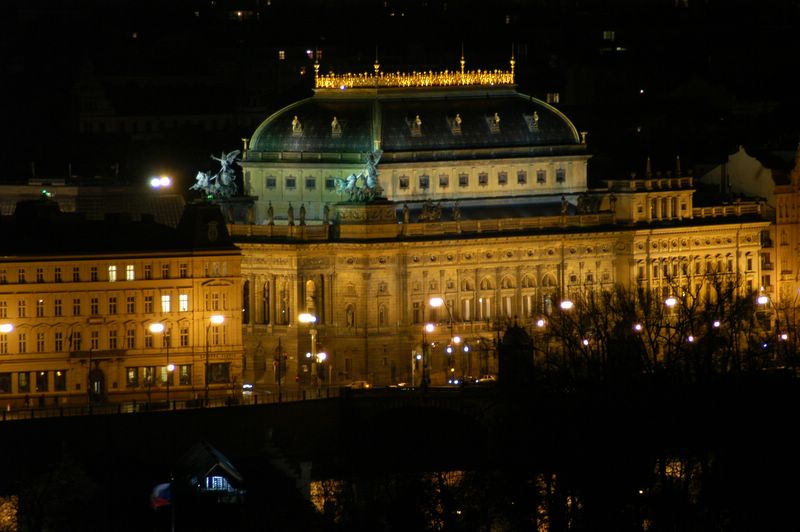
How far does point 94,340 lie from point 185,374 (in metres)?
4.01

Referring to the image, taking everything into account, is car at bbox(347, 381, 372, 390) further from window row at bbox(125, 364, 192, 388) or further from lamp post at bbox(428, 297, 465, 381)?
window row at bbox(125, 364, 192, 388)

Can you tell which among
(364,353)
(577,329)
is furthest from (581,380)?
(364,353)

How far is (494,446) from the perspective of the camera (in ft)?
537

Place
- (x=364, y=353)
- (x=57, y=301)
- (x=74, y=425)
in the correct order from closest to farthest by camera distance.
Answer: (x=74, y=425) → (x=57, y=301) → (x=364, y=353)

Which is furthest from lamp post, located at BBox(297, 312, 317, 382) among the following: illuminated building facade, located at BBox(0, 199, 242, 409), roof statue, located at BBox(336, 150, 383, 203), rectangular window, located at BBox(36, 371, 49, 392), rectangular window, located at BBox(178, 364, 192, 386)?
rectangular window, located at BBox(36, 371, 49, 392)

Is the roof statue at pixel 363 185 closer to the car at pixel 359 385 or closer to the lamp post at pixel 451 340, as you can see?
the lamp post at pixel 451 340

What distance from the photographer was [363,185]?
196 m

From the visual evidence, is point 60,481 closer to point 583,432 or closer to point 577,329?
point 583,432

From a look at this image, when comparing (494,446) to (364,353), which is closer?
(494,446)

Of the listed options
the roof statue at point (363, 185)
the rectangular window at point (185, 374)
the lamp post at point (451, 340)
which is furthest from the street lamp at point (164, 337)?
the roof statue at point (363, 185)

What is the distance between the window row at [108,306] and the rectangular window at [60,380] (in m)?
2.45

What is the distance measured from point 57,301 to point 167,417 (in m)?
15.4

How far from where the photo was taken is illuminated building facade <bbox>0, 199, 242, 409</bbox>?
178 meters

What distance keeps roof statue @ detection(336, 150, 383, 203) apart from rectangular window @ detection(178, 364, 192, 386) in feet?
56.3
